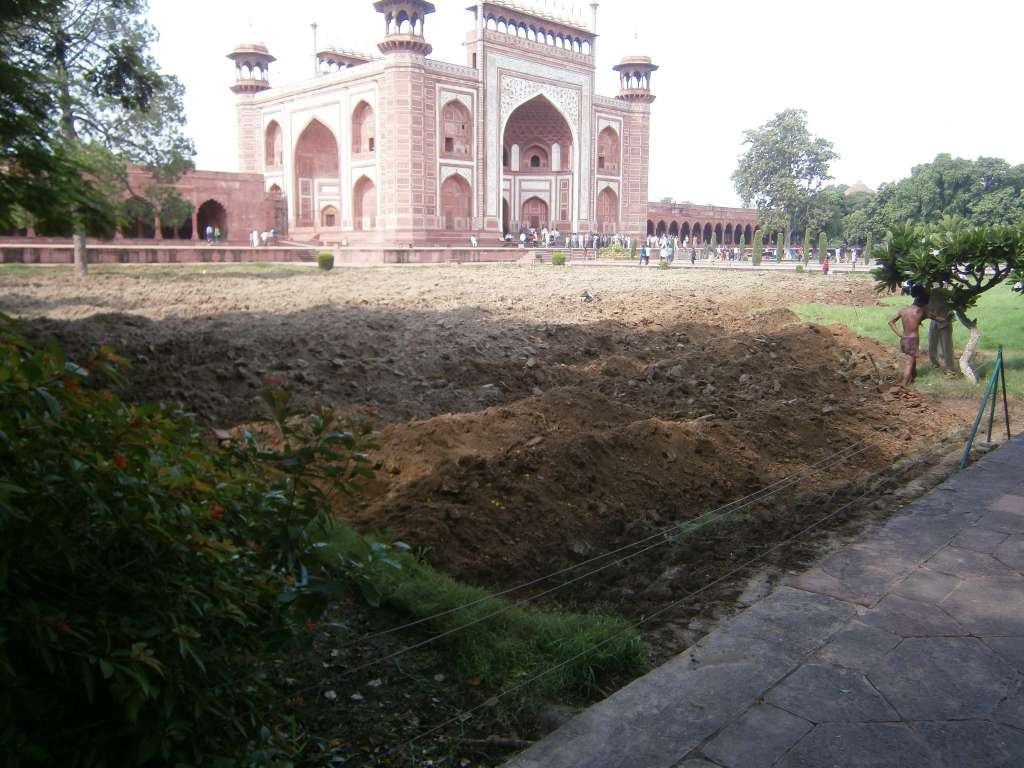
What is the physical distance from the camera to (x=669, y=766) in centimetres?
222

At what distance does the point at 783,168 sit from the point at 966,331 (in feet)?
141

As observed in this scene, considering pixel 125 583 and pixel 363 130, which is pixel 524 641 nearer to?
pixel 125 583

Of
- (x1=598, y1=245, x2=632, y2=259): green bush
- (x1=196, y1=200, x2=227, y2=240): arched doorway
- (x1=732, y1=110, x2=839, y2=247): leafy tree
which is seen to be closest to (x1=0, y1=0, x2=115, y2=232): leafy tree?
(x1=598, y1=245, x2=632, y2=259): green bush

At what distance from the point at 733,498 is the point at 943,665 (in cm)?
248

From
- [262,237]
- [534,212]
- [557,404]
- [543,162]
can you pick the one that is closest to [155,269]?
[262,237]

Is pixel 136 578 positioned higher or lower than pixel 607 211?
lower

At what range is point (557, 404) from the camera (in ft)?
22.0

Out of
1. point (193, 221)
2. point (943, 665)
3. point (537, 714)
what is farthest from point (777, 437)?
point (193, 221)

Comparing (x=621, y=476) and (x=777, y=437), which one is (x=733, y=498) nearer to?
(x=621, y=476)

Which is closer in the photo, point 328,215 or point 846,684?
point 846,684

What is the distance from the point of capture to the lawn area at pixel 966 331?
921 cm

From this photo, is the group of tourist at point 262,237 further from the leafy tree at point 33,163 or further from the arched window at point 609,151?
the leafy tree at point 33,163

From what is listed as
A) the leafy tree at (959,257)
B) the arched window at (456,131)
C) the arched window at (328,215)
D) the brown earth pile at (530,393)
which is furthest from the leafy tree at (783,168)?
the leafy tree at (959,257)

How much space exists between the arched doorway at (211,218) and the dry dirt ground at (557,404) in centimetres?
2247
